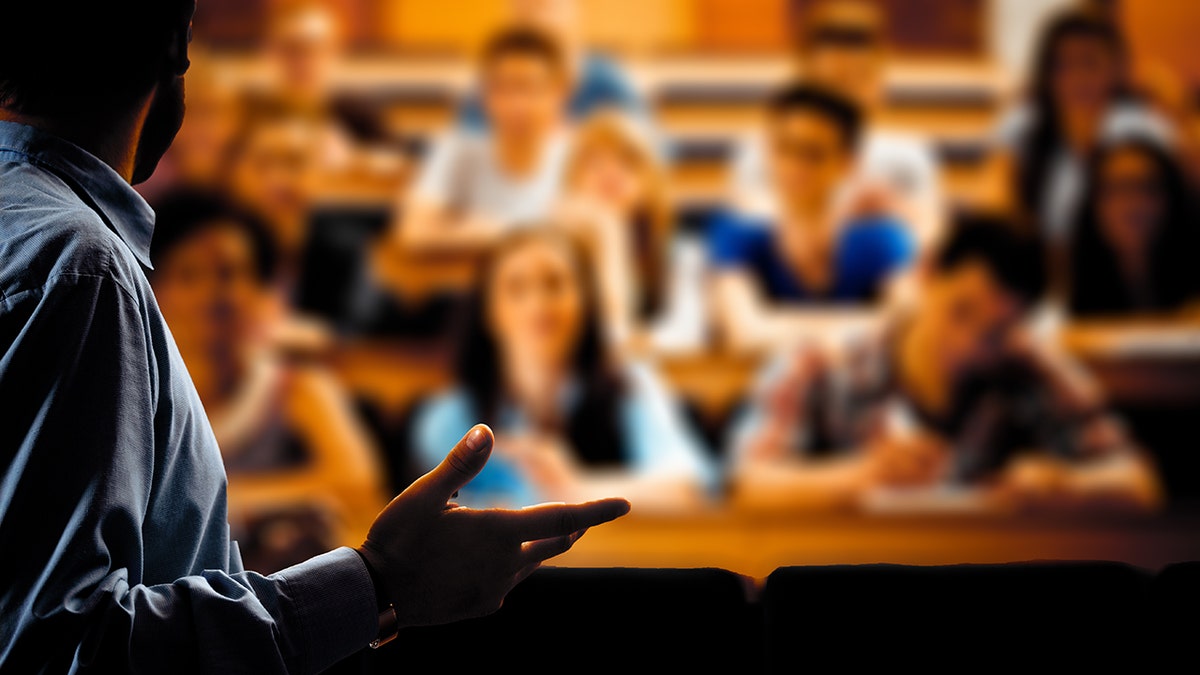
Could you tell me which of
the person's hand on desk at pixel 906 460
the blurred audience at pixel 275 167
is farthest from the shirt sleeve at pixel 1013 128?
the blurred audience at pixel 275 167

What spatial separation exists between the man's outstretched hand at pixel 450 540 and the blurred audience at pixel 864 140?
2.43 metres

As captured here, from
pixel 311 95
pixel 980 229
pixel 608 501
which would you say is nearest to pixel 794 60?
pixel 980 229

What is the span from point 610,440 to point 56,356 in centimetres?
237

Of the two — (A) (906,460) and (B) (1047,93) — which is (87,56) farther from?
(B) (1047,93)

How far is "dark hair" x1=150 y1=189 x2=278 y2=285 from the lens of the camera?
122 inches

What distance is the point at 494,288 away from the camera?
2994mm

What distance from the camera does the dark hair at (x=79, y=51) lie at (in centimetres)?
66

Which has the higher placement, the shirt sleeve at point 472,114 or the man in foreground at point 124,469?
the shirt sleeve at point 472,114

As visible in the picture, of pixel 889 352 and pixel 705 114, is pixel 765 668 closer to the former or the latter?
pixel 889 352

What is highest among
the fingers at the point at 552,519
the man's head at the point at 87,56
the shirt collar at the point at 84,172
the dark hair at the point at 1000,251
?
the man's head at the point at 87,56

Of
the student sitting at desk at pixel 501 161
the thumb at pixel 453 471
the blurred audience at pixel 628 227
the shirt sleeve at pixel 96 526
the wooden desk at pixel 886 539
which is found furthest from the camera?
the student sitting at desk at pixel 501 161

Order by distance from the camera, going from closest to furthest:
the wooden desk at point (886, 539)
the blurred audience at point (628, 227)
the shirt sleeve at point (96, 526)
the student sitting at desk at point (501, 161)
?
the shirt sleeve at point (96, 526) < the wooden desk at point (886, 539) < the blurred audience at point (628, 227) < the student sitting at desk at point (501, 161)

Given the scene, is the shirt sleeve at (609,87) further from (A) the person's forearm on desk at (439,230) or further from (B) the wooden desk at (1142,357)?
(B) the wooden desk at (1142,357)

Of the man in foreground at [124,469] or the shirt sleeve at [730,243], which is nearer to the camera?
the man in foreground at [124,469]
